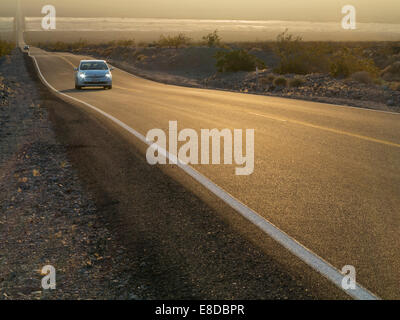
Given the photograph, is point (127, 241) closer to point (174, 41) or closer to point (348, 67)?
point (348, 67)

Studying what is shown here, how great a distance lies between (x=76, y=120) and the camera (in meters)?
15.2

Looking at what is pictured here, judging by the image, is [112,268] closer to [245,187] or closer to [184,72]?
[245,187]

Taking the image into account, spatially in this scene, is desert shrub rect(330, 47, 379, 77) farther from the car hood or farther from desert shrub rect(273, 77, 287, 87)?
the car hood

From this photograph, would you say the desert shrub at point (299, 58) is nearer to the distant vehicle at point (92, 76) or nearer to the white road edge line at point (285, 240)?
the distant vehicle at point (92, 76)

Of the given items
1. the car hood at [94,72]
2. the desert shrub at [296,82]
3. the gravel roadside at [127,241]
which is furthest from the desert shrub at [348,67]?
the gravel roadside at [127,241]

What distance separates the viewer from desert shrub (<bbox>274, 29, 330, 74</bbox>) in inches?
1406

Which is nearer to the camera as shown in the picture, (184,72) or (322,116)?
(322,116)

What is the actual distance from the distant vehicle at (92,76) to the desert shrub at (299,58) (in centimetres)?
1287

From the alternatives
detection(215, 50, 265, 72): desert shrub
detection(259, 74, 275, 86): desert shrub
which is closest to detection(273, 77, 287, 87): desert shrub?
detection(259, 74, 275, 86): desert shrub

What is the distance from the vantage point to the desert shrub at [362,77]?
2728 cm

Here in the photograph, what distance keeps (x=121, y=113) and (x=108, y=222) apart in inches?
429

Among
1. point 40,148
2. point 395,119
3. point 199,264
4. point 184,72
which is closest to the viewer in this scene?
point 199,264
